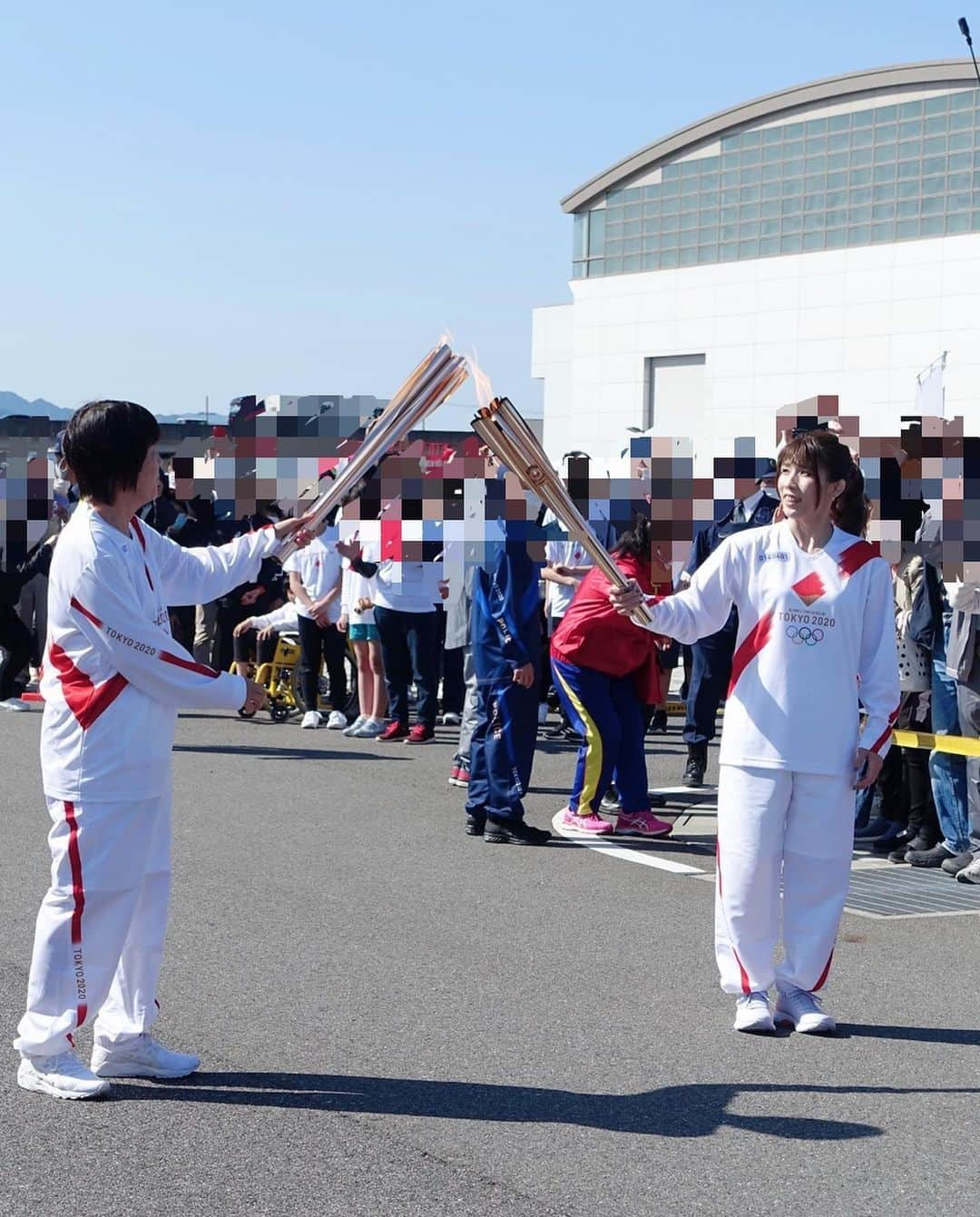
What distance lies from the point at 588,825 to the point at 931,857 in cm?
189

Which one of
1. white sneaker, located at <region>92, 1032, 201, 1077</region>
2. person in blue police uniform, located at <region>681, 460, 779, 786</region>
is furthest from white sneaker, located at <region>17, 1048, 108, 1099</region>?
person in blue police uniform, located at <region>681, 460, 779, 786</region>

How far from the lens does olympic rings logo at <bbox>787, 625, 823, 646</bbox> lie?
223 inches

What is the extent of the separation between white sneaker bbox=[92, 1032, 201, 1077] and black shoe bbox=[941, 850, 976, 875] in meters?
4.75

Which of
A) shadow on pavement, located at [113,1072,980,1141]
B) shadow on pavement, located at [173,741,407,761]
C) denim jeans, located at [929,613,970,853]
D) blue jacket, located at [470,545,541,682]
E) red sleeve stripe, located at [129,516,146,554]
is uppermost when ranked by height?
red sleeve stripe, located at [129,516,146,554]

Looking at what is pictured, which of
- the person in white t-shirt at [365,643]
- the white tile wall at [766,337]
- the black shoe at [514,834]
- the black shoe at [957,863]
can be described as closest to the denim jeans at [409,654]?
the person in white t-shirt at [365,643]

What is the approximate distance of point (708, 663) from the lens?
1100cm

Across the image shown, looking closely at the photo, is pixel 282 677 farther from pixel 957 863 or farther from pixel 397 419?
pixel 397 419

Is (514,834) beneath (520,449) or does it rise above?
beneath

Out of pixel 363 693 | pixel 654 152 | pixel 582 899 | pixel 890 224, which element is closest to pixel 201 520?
pixel 363 693

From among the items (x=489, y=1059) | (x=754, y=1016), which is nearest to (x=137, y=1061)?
(x=489, y=1059)

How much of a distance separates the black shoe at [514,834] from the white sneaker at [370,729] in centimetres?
444

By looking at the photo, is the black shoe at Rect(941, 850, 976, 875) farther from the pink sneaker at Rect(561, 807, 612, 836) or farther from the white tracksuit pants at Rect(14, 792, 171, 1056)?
the white tracksuit pants at Rect(14, 792, 171, 1056)

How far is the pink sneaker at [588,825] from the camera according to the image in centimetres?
947

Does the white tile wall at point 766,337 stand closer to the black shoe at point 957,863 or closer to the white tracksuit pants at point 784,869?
the black shoe at point 957,863
